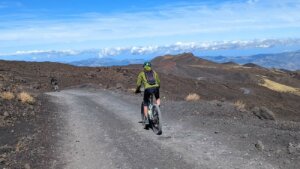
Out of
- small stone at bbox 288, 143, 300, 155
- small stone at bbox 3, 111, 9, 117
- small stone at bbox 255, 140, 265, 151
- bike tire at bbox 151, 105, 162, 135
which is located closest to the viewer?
small stone at bbox 288, 143, 300, 155

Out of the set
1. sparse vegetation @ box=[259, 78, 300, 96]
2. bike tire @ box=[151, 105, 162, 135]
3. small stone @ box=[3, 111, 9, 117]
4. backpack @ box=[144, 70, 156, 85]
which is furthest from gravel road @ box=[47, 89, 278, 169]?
sparse vegetation @ box=[259, 78, 300, 96]

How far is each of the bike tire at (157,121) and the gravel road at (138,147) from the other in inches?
10.7

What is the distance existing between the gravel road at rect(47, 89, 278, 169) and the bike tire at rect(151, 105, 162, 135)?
0.27 m

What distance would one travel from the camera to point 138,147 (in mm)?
12711

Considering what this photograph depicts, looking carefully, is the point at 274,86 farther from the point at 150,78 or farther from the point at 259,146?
the point at 259,146

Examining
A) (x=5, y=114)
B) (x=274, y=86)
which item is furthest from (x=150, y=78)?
(x=274, y=86)

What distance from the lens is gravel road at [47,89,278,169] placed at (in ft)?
34.8

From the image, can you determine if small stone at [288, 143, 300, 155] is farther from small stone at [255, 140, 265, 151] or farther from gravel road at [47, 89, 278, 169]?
gravel road at [47, 89, 278, 169]

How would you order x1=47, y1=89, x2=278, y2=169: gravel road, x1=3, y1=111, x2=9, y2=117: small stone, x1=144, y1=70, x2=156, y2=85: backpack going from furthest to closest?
x1=3, y1=111, x2=9, y2=117: small stone → x1=144, y1=70, x2=156, y2=85: backpack → x1=47, y1=89, x2=278, y2=169: gravel road

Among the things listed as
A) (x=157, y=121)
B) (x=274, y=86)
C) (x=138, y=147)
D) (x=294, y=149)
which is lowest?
(x=274, y=86)

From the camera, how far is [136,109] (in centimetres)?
2200

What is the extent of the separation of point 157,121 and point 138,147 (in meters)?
1.86

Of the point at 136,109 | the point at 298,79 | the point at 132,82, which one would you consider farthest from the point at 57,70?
the point at 298,79

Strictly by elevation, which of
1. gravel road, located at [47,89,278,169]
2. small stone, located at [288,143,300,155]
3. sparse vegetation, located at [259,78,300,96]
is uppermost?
small stone, located at [288,143,300,155]
